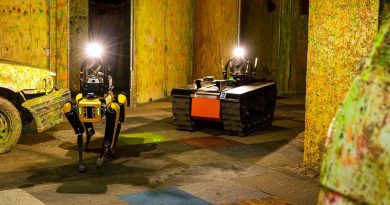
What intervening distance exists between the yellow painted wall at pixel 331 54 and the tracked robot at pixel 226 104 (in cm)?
246

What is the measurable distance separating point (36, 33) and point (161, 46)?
168 inches

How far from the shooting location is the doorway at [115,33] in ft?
47.0

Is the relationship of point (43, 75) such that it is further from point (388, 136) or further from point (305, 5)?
point (305, 5)

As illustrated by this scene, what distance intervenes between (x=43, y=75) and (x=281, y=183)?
15.2 feet

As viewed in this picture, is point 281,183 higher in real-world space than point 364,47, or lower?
lower

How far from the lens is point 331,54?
24.6 ft

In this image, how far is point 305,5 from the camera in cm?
1850

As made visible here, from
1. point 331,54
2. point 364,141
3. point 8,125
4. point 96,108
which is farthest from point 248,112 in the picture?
point 364,141

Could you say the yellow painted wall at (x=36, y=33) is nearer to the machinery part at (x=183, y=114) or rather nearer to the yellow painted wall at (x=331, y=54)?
the machinery part at (x=183, y=114)

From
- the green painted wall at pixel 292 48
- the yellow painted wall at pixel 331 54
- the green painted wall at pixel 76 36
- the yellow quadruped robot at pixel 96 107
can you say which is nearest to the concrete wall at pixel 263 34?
the green painted wall at pixel 292 48

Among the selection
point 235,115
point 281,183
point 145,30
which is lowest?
point 281,183

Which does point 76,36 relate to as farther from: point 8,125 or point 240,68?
point 8,125

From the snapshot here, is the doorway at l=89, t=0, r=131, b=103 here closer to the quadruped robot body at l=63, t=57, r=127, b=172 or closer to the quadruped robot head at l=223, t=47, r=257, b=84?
the quadruped robot head at l=223, t=47, r=257, b=84

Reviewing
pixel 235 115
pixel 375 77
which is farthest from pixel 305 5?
pixel 375 77
